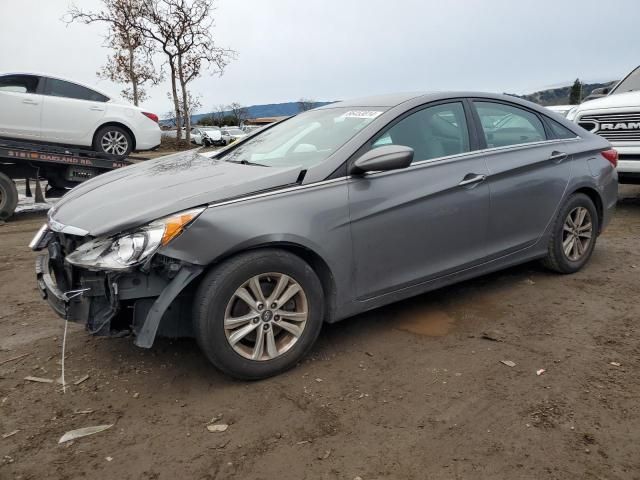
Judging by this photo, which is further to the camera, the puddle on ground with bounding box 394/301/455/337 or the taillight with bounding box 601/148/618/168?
the taillight with bounding box 601/148/618/168

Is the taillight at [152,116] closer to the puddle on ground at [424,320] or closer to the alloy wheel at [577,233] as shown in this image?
the puddle on ground at [424,320]

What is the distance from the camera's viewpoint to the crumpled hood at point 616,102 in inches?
275

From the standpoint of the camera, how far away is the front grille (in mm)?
6848

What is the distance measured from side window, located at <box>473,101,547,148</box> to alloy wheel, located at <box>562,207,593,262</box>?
0.73m

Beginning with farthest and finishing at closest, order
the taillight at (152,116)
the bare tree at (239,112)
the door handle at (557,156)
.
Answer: the bare tree at (239,112), the taillight at (152,116), the door handle at (557,156)

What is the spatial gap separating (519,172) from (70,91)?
27.5 feet

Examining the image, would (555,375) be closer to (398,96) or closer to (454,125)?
(454,125)

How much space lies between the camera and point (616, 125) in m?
7.05

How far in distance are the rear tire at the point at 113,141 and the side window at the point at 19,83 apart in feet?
4.18

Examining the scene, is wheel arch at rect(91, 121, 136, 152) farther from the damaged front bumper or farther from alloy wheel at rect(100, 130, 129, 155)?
the damaged front bumper

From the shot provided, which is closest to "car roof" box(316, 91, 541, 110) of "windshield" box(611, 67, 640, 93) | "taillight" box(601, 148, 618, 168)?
"taillight" box(601, 148, 618, 168)

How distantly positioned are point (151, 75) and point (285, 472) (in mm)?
25484

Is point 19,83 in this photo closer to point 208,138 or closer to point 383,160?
point 383,160

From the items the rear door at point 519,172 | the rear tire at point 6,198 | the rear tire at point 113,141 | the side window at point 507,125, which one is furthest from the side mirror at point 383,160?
the rear tire at point 113,141
